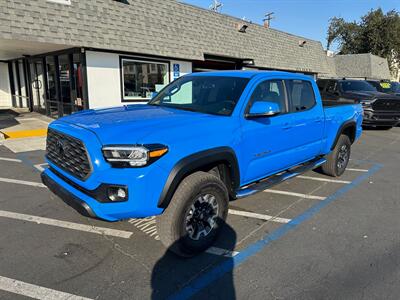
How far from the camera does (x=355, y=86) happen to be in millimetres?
13773

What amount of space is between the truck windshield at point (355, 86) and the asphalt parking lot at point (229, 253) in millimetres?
9511

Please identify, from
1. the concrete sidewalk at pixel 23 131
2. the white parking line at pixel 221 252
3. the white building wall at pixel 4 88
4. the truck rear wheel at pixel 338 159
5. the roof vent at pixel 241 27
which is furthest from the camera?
the white building wall at pixel 4 88

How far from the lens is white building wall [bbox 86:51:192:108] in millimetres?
10453

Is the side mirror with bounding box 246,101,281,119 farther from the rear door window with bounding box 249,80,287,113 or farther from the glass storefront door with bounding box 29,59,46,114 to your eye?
the glass storefront door with bounding box 29,59,46,114

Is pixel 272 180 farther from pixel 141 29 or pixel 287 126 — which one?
pixel 141 29

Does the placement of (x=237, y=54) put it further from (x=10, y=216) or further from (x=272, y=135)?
(x=10, y=216)

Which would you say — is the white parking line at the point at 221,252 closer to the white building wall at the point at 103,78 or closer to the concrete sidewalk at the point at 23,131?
the concrete sidewalk at the point at 23,131

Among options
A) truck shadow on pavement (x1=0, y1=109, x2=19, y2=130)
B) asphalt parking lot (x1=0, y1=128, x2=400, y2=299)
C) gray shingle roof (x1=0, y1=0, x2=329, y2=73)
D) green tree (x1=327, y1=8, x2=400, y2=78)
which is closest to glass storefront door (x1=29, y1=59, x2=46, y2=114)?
truck shadow on pavement (x1=0, y1=109, x2=19, y2=130)

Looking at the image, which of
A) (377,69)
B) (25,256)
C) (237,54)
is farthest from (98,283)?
Result: (377,69)

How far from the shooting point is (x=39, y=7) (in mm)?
9031

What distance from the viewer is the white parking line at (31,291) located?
271 centimetres

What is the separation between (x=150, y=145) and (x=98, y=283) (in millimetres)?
1346

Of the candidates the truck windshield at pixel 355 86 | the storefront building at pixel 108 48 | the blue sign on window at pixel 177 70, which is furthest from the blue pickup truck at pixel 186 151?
the truck windshield at pixel 355 86

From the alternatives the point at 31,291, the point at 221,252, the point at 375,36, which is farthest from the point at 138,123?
the point at 375,36
